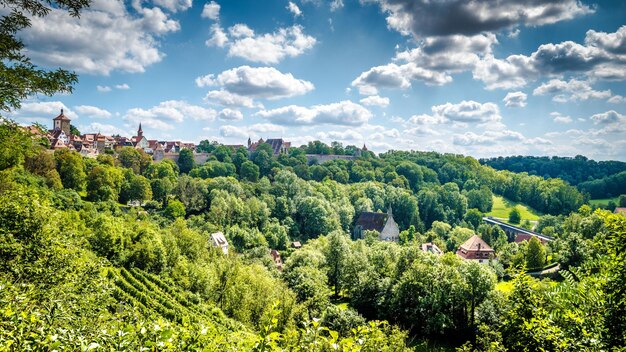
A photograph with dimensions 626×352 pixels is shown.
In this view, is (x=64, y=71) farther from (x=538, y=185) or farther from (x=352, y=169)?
(x=538, y=185)

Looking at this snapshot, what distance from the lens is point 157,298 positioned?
70.5 feet

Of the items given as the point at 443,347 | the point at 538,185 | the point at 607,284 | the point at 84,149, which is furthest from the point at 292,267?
the point at 538,185

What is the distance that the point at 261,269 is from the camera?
116ft

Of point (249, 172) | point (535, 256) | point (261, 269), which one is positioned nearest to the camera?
point (261, 269)

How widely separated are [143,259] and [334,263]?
1795 centimetres

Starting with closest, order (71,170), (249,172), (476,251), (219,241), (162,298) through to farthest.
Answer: (162,298), (219,241), (71,170), (476,251), (249,172)

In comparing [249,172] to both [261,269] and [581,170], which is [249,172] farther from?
[581,170]

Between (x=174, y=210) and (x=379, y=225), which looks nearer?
(x=174, y=210)

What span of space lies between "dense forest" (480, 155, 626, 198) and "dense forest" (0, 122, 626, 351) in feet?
78.7

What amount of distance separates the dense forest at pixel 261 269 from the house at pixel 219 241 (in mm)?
2618

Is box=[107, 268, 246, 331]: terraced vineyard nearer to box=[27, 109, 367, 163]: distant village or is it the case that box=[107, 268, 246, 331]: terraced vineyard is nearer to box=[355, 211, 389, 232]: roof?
box=[27, 109, 367, 163]: distant village

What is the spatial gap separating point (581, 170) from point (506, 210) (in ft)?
211

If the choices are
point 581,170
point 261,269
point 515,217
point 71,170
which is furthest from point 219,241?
point 581,170

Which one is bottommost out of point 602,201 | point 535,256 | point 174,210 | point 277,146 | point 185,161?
point 535,256
